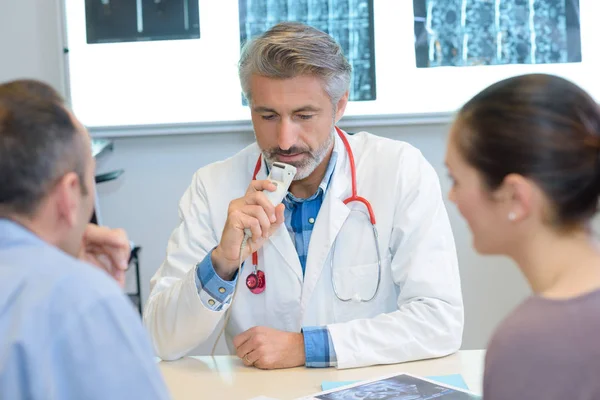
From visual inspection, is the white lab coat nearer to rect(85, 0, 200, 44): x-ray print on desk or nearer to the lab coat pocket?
the lab coat pocket

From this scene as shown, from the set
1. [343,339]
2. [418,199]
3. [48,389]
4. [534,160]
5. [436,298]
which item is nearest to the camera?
[48,389]

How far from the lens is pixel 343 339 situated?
5.83ft

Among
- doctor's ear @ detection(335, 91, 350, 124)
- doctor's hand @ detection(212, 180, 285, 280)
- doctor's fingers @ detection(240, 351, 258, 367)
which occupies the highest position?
doctor's ear @ detection(335, 91, 350, 124)

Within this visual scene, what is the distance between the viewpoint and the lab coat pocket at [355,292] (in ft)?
6.63

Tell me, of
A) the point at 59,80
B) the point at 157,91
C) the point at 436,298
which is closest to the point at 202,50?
the point at 157,91

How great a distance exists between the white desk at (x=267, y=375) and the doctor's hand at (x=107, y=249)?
291 millimetres

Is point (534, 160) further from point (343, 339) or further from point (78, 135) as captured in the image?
point (343, 339)

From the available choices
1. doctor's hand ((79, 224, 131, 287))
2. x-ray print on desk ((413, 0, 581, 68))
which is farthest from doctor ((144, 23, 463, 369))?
x-ray print on desk ((413, 0, 581, 68))

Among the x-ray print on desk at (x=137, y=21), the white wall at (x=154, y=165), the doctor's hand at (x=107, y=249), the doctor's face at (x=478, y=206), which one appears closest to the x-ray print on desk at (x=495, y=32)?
the white wall at (x=154, y=165)

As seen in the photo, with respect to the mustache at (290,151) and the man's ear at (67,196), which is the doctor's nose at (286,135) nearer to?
the mustache at (290,151)

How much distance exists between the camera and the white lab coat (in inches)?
73.7

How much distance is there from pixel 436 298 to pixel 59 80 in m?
1.74

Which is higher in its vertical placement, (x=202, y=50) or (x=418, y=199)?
(x=202, y=50)

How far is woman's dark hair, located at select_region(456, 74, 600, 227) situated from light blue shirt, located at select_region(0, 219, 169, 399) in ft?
1.68
